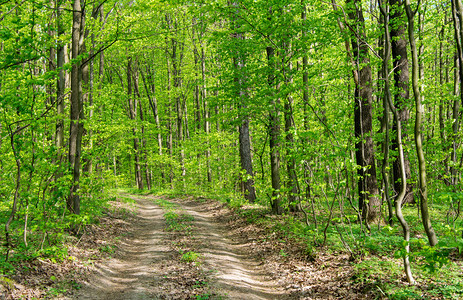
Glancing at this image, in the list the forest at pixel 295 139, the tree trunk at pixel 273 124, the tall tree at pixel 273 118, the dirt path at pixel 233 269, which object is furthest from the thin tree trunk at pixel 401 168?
the tree trunk at pixel 273 124

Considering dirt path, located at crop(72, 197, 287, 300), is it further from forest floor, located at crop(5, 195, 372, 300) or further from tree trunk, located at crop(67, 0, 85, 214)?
tree trunk, located at crop(67, 0, 85, 214)

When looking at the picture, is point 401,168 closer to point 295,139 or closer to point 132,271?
point 295,139

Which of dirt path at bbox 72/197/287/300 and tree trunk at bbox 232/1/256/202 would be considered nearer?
dirt path at bbox 72/197/287/300

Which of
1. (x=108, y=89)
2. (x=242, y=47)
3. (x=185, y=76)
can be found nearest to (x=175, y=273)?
(x=242, y=47)

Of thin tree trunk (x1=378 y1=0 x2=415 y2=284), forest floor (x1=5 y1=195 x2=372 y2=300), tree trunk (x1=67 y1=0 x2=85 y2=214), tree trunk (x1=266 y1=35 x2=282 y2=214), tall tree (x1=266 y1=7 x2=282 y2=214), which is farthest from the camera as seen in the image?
tree trunk (x1=266 y1=35 x2=282 y2=214)

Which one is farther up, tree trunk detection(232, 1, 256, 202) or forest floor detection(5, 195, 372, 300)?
tree trunk detection(232, 1, 256, 202)

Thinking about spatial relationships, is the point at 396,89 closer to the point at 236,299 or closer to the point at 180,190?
the point at 236,299

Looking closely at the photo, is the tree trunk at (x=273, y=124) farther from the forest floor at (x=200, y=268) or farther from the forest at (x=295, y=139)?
the forest floor at (x=200, y=268)

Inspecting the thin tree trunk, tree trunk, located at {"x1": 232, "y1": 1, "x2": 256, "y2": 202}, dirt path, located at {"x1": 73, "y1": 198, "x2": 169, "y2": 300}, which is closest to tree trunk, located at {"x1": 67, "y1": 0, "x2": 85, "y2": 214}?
dirt path, located at {"x1": 73, "y1": 198, "x2": 169, "y2": 300}

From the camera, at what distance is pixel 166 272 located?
638cm

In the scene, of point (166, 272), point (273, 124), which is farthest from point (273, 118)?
point (166, 272)

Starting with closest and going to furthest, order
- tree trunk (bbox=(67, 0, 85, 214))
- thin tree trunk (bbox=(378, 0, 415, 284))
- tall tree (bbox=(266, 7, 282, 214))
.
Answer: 1. thin tree trunk (bbox=(378, 0, 415, 284))
2. tree trunk (bbox=(67, 0, 85, 214))
3. tall tree (bbox=(266, 7, 282, 214))

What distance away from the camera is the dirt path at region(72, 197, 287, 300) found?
17.9 feet

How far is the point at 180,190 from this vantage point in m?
22.2
